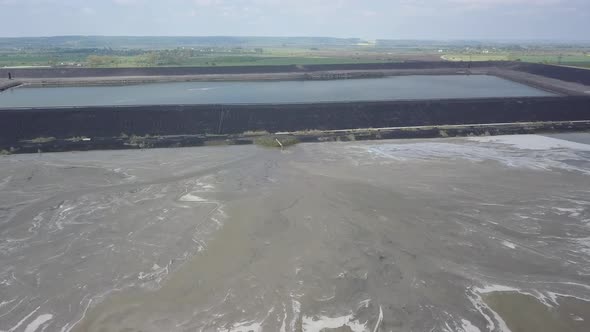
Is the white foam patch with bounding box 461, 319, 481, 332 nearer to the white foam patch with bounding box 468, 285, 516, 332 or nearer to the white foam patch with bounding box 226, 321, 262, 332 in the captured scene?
the white foam patch with bounding box 468, 285, 516, 332

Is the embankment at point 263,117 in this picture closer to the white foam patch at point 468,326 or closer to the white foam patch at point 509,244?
the white foam patch at point 509,244

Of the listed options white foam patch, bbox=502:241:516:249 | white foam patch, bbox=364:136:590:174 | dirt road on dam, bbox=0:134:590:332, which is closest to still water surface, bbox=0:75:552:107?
white foam patch, bbox=364:136:590:174

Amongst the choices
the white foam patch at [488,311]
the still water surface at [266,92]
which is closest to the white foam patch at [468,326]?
the white foam patch at [488,311]

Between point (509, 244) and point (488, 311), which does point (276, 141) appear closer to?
point (509, 244)

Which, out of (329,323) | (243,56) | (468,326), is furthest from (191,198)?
(243,56)

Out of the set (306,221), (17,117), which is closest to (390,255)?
(306,221)

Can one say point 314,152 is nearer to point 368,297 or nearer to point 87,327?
point 368,297

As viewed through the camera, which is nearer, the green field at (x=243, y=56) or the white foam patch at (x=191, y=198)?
the white foam patch at (x=191, y=198)
